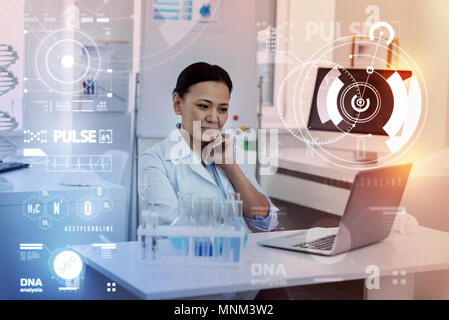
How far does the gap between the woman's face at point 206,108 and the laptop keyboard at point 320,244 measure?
1.74ft

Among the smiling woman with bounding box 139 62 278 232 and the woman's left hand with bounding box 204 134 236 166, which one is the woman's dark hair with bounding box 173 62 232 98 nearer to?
the smiling woman with bounding box 139 62 278 232

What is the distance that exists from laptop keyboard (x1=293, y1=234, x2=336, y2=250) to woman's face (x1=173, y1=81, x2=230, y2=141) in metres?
0.53


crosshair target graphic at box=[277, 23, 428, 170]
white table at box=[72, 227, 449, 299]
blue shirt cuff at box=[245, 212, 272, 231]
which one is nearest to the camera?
white table at box=[72, 227, 449, 299]

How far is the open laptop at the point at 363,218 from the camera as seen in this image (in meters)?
1.61

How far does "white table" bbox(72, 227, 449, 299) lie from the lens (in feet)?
4.60

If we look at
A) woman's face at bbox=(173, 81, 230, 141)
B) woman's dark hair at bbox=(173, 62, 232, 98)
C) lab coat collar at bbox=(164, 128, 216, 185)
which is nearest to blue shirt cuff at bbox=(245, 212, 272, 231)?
lab coat collar at bbox=(164, 128, 216, 185)

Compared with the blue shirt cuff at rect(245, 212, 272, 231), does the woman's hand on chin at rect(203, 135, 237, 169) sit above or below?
above

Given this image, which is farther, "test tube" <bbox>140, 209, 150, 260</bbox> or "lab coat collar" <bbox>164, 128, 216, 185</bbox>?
"lab coat collar" <bbox>164, 128, 216, 185</bbox>

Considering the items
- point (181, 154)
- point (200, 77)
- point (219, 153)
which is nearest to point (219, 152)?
point (219, 153)

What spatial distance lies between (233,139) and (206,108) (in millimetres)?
924

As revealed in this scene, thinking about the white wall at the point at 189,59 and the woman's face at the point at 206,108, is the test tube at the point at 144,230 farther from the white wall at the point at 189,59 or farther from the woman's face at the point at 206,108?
the white wall at the point at 189,59

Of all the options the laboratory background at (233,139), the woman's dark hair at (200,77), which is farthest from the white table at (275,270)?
the woman's dark hair at (200,77)

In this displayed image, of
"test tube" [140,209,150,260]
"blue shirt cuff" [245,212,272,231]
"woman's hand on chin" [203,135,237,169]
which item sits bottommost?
"blue shirt cuff" [245,212,272,231]

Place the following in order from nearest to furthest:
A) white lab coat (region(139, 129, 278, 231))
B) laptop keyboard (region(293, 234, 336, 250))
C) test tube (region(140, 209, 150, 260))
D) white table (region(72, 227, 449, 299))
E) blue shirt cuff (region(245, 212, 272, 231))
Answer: white table (region(72, 227, 449, 299)) < test tube (region(140, 209, 150, 260)) < laptop keyboard (region(293, 234, 336, 250)) < white lab coat (region(139, 129, 278, 231)) < blue shirt cuff (region(245, 212, 272, 231))
